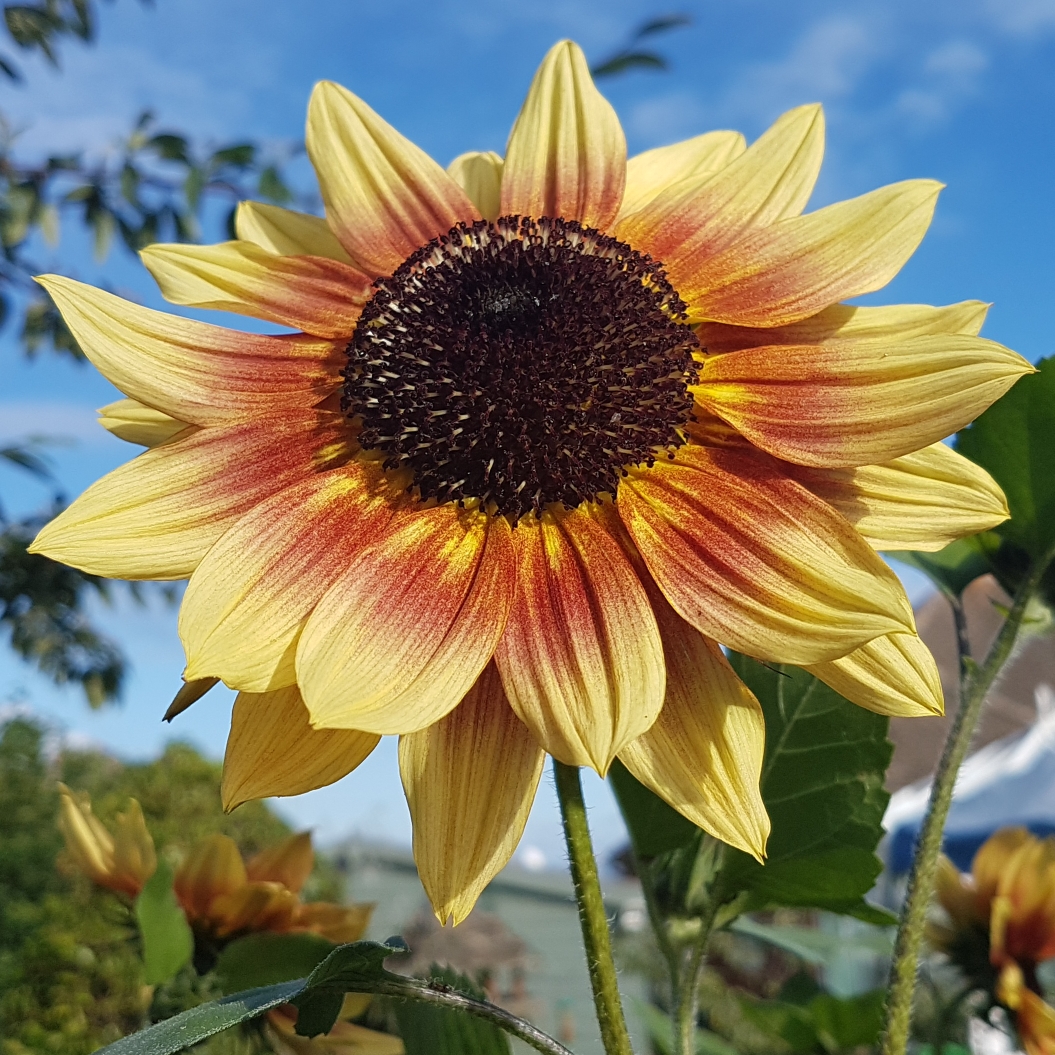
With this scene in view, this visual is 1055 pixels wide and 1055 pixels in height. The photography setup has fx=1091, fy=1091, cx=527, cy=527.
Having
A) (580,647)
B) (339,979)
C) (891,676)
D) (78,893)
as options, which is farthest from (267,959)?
(78,893)

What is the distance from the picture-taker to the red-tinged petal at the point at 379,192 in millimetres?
980

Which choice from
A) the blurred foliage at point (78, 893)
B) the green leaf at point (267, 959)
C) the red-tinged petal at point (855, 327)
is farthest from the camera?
the blurred foliage at point (78, 893)

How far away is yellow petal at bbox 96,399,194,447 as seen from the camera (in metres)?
0.91

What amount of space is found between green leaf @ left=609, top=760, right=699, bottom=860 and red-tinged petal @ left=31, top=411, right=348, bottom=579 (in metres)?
0.35

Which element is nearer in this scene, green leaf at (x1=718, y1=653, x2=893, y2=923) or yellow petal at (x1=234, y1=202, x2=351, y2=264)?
green leaf at (x1=718, y1=653, x2=893, y2=923)

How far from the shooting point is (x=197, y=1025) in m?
0.66

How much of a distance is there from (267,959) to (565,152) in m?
0.80

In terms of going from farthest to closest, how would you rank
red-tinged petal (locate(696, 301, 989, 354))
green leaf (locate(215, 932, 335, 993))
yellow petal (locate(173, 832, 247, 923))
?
yellow petal (locate(173, 832, 247, 923)) → green leaf (locate(215, 932, 335, 993)) → red-tinged petal (locate(696, 301, 989, 354))

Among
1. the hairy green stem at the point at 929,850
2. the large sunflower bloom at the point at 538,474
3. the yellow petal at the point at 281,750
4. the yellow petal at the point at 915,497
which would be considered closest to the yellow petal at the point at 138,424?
the large sunflower bloom at the point at 538,474

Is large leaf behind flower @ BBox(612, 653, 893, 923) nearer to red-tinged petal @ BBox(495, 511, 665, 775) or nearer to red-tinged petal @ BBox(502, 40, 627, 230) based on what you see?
red-tinged petal @ BBox(495, 511, 665, 775)

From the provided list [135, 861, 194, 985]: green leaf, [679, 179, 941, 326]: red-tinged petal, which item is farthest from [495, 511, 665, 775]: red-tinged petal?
[135, 861, 194, 985]: green leaf

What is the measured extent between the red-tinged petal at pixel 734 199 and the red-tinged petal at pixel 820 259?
38 mm

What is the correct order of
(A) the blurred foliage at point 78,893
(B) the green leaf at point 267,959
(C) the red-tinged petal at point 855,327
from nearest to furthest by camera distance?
(C) the red-tinged petal at point 855,327 < (B) the green leaf at point 267,959 < (A) the blurred foliage at point 78,893

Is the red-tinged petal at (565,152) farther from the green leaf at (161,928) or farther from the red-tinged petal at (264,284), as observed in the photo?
the green leaf at (161,928)
